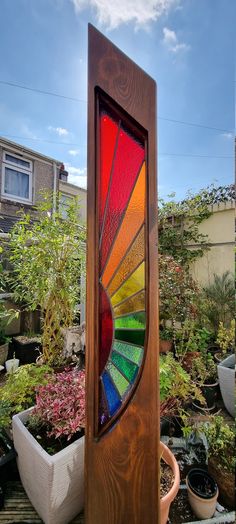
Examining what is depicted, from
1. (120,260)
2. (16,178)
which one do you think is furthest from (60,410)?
(16,178)

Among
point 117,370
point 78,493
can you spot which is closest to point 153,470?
point 117,370

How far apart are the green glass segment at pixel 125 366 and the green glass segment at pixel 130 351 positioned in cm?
1

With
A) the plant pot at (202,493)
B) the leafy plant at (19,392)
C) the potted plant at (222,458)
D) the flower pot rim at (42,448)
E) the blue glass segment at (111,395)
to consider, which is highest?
the blue glass segment at (111,395)

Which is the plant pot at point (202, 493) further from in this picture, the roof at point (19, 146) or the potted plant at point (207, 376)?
the roof at point (19, 146)

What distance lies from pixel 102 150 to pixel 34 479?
1.55m

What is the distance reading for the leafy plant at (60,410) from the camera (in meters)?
1.11

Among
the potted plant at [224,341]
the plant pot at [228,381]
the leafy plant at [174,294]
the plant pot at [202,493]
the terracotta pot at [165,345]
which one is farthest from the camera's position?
the leafy plant at [174,294]

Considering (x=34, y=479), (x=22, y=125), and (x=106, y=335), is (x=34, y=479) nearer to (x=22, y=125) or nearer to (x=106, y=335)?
(x=106, y=335)

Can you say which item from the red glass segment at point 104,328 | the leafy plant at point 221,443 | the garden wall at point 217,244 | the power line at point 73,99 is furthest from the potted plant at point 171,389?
the garden wall at point 217,244

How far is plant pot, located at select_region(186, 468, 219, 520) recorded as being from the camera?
109 cm

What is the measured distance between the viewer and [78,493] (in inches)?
42.7

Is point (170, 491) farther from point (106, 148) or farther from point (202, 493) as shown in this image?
point (106, 148)

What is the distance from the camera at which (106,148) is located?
2.54ft

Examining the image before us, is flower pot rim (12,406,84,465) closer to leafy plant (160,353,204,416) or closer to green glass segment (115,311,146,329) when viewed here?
leafy plant (160,353,204,416)
